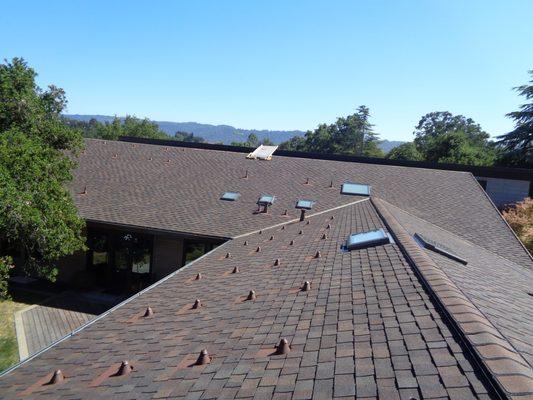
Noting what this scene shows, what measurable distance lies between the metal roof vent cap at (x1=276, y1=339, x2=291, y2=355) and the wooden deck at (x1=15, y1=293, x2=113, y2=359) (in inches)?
397

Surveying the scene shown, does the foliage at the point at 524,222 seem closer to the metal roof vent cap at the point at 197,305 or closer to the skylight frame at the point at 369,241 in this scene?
the skylight frame at the point at 369,241

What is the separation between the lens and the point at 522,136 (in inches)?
1513

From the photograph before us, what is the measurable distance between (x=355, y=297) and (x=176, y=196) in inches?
493

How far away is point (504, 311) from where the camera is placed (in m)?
5.41

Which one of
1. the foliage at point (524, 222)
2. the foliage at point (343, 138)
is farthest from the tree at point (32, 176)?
the foliage at point (343, 138)

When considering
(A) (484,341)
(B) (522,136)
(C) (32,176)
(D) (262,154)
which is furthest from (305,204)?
(B) (522,136)

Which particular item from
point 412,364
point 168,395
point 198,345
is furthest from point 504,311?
point 168,395

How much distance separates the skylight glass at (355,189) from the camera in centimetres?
1678

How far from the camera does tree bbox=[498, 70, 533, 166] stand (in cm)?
3816

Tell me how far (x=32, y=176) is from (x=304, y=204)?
893 centimetres

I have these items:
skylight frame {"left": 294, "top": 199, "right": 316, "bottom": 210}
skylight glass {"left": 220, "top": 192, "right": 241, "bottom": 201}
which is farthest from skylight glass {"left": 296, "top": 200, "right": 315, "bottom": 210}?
skylight glass {"left": 220, "top": 192, "right": 241, "bottom": 201}

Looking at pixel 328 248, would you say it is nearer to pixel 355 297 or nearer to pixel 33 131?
pixel 355 297

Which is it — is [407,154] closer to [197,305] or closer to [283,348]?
[197,305]

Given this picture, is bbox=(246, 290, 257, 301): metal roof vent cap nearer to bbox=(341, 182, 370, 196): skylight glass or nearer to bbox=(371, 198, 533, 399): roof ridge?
bbox=(371, 198, 533, 399): roof ridge
